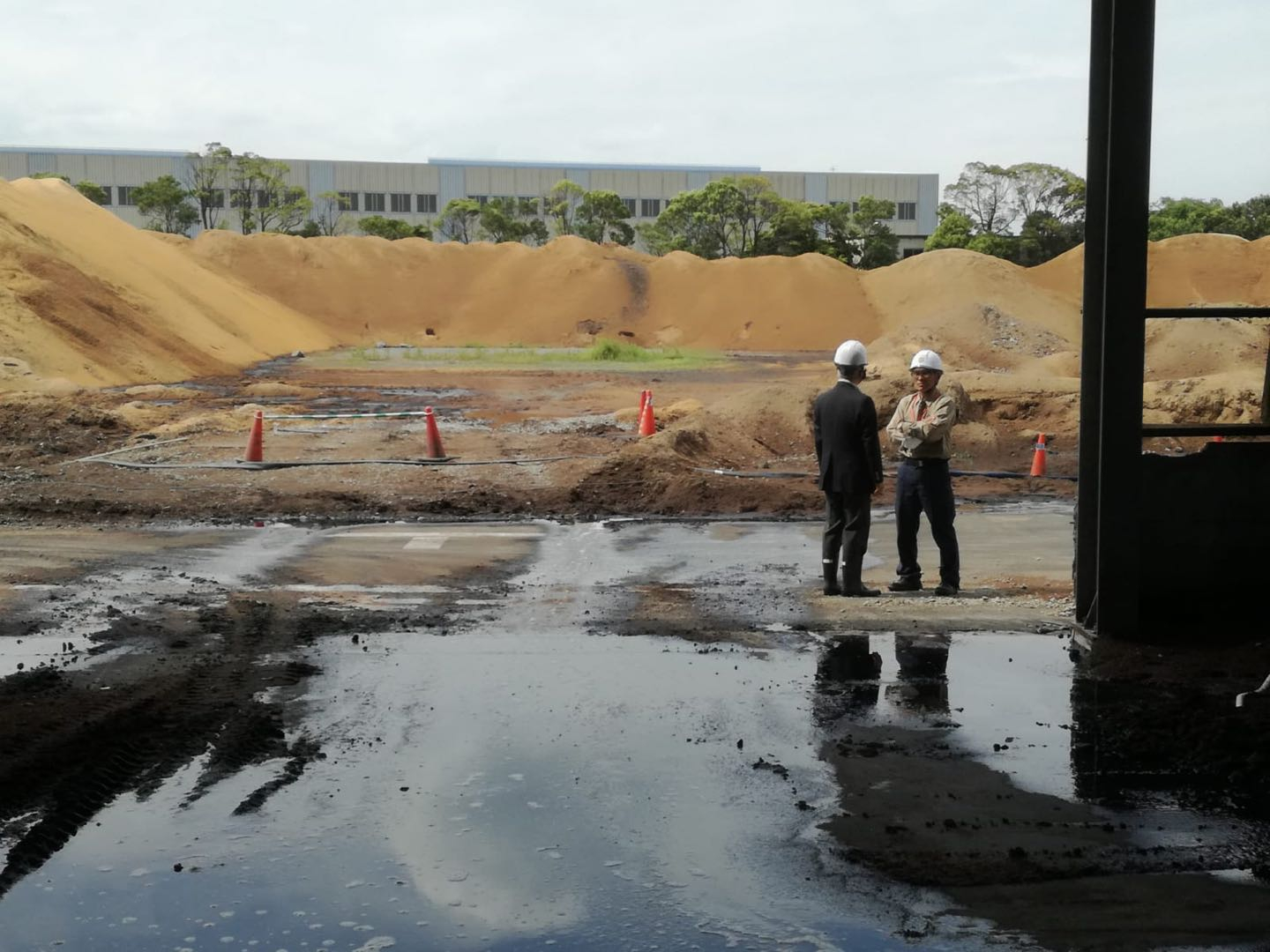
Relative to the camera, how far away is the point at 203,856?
4.94m

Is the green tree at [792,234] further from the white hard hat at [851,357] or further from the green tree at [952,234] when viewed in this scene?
the white hard hat at [851,357]

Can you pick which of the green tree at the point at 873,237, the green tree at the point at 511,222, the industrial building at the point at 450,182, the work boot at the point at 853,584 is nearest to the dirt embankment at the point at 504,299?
the green tree at the point at 511,222

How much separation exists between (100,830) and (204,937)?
44.9 inches

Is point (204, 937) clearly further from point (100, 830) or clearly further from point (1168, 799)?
point (1168, 799)

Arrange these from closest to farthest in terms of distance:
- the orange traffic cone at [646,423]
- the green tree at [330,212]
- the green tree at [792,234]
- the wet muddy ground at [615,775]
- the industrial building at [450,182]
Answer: the wet muddy ground at [615,775] → the orange traffic cone at [646,423] → the green tree at [792,234] → the green tree at [330,212] → the industrial building at [450,182]

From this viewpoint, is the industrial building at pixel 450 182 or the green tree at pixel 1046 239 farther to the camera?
the industrial building at pixel 450 182

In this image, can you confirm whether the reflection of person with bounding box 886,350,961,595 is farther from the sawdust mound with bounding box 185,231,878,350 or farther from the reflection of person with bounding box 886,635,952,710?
the sawdust mound with bounding box 185,231,878,350

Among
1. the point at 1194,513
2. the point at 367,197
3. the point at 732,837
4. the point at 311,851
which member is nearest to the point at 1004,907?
the point at 732,837

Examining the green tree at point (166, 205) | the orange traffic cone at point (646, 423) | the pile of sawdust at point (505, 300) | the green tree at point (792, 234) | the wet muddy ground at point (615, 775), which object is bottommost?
the wet muddy ground at point (615, 775)

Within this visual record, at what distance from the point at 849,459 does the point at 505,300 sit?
212 feet

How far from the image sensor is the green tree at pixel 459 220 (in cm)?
9544

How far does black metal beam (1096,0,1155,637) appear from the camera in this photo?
7.86m

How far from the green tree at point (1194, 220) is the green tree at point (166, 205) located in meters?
57.8

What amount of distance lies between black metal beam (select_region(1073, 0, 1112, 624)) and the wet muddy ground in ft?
2.14
